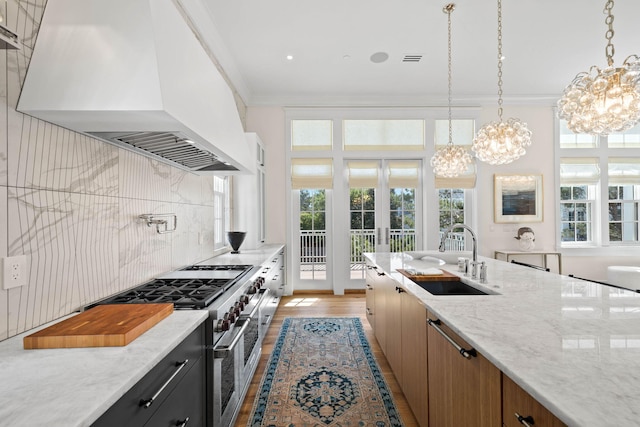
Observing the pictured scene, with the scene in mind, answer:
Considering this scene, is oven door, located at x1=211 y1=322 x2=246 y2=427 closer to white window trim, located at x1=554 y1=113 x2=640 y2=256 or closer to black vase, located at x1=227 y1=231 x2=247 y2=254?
black vase, located at x1=227 y1=231 x2=247 y2=254

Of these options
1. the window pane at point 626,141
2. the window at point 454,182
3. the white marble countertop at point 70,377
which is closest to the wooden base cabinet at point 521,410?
the white marble countertop at point 70,377

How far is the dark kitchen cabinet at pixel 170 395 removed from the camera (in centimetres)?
88

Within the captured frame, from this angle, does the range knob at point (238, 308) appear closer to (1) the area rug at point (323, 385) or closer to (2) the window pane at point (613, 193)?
(1) the area rug at point (323, 385)

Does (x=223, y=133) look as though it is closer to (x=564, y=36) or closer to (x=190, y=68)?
(x=190, y=68)

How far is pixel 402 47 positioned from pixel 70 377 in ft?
13.5

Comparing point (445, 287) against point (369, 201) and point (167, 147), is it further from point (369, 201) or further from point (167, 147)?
point (369, 201)

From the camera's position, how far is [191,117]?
1448 millimetres

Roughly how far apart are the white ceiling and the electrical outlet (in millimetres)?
2752

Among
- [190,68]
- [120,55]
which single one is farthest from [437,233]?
[120,55]

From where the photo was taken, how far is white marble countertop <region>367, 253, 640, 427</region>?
2.32 feet

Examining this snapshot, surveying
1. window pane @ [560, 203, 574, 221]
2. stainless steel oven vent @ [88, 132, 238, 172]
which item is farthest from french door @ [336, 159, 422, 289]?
stainless steel oven vent @ [88, 132, 238, 172]

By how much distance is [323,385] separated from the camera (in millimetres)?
2361

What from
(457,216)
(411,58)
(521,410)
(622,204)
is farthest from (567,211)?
(521,410)

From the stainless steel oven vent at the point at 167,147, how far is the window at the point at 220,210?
116cm
